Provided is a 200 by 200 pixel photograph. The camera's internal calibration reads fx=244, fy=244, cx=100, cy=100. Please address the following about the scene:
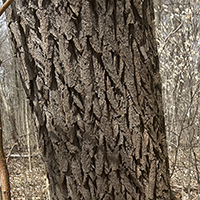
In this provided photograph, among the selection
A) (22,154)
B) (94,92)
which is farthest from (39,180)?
(94,92)

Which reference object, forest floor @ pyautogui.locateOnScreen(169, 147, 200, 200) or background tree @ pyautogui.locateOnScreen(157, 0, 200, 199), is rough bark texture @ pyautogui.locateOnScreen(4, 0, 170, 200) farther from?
background tree @ pyautogui.locateOnScreen(157, 0, 200, 199)

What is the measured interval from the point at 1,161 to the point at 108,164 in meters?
0.36

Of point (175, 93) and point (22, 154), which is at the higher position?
point (175, 93)

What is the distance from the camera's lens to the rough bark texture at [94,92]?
0.86 m

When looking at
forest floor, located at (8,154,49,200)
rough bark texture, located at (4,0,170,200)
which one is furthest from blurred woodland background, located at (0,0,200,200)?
rough bark texture, located at (4,0,170,200)

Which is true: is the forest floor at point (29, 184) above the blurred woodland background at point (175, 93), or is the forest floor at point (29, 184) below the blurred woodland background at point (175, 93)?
below

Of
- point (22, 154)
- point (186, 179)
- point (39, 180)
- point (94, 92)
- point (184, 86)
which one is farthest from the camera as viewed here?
point (22, 154)

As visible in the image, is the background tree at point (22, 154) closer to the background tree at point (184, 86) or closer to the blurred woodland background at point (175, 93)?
the blurred woodland background at point (175, 93)

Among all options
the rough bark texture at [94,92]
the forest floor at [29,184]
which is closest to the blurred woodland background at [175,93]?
the forest floor at [29,184]

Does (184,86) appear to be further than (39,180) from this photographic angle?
No

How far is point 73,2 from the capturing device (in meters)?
0.84

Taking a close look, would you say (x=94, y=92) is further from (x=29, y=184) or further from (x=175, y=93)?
(x=29, y=184)

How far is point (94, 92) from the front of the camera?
0.87 m

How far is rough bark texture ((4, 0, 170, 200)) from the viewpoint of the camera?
86 centimetres
